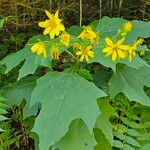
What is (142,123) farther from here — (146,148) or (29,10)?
(29,10)

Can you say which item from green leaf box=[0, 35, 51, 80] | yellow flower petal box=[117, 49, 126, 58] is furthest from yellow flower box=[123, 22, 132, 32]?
green leaf box=[0, 35, 51, 80]

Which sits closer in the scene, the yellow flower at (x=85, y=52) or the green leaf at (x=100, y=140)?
the yellow flower at (x=85, y=52)

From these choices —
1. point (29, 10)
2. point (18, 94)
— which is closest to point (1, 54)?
point (29, 10)

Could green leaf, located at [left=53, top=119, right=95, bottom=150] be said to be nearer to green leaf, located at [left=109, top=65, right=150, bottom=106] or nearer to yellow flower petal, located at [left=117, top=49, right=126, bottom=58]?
green leaf, located at [left=109, top=65, right=150, bottom=106]

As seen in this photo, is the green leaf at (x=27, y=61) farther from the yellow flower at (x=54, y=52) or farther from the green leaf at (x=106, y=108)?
the green leaf at (x=106, y=108)

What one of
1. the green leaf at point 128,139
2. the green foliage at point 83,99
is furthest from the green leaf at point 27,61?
the green leaf at point 128,139

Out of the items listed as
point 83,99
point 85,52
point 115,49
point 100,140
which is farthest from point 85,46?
point 100,140
